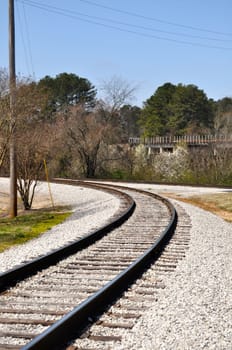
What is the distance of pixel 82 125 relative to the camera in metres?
49.9

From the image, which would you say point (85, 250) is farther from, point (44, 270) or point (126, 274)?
point (126, 274)

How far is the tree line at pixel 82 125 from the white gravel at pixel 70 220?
5.90 ft

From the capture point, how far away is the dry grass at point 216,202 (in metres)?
19.1

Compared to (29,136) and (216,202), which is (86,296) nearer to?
(29,136)

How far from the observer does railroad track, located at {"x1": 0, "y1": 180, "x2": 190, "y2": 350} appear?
5.16m

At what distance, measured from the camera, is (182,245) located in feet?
37.1

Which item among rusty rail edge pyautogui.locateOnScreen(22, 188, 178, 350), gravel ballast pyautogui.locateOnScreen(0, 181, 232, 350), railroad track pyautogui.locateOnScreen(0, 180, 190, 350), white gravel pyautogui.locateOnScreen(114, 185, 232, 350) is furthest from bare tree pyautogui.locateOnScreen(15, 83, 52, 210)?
rusty rail edge pyautogui.locateOnScreen(22, 188, 178, 350)

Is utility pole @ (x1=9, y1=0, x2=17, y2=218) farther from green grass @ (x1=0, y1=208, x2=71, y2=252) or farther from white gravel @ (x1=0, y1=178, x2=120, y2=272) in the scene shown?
white gravel @ (x1=0, y1=178, x2=120, y2=272)

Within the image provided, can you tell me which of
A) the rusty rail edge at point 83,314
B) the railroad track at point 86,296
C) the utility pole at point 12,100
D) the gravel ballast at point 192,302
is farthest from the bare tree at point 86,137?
Result: the rusty rail edge at point 83,314

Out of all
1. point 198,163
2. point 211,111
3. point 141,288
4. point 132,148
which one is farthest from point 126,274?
point 211,111

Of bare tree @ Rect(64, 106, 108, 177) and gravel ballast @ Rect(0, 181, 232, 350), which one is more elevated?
bare tree @ Rect(64, 106, 108, 177)

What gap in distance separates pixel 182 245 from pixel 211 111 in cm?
7782

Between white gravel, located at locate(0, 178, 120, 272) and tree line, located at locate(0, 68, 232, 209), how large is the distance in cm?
180

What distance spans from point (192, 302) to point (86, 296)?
129cm
